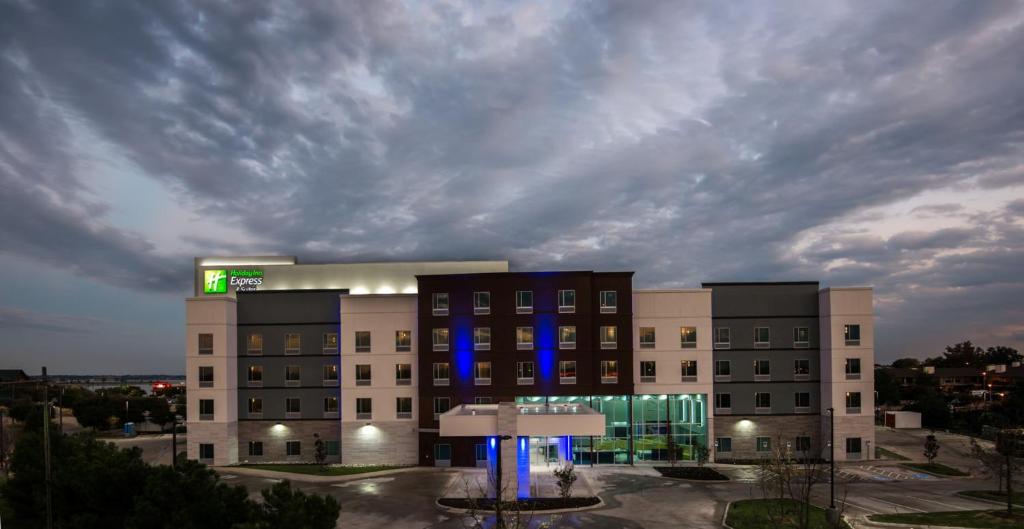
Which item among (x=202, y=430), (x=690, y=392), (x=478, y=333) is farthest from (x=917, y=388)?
(x=202, y=430)

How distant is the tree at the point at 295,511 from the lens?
1944cm

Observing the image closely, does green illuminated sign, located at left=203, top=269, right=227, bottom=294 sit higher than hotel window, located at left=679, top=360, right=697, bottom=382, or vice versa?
green illuminated sign, located at left=203, top=269, right=227, bottom=294

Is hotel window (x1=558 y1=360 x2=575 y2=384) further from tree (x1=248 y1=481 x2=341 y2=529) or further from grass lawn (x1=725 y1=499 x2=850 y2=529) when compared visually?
tree (x1=248 y1=481 x2=341 y2=529)

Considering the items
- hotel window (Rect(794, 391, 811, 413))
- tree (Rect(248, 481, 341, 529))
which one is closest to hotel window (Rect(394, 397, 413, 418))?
hotel window (Rect(794, 391, 811, 413))

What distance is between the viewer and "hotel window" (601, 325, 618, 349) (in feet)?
171

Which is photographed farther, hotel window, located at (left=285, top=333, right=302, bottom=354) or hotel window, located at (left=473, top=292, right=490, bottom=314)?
hotel window, located at (left=285, top=333, right=302, bottom=354)

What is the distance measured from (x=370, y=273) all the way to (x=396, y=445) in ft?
60.9

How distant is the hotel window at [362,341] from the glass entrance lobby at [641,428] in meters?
13.9

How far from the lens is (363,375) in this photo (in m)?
54.4

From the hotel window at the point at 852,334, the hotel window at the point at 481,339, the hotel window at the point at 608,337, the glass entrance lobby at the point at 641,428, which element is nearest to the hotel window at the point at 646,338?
the hotel window at the point at 608,337

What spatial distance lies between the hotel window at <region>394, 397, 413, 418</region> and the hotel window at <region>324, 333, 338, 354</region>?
7255 mm

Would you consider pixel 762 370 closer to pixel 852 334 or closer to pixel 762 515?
pixel 852 334

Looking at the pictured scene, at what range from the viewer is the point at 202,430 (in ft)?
176

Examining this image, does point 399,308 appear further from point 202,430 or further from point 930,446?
point 930,446
